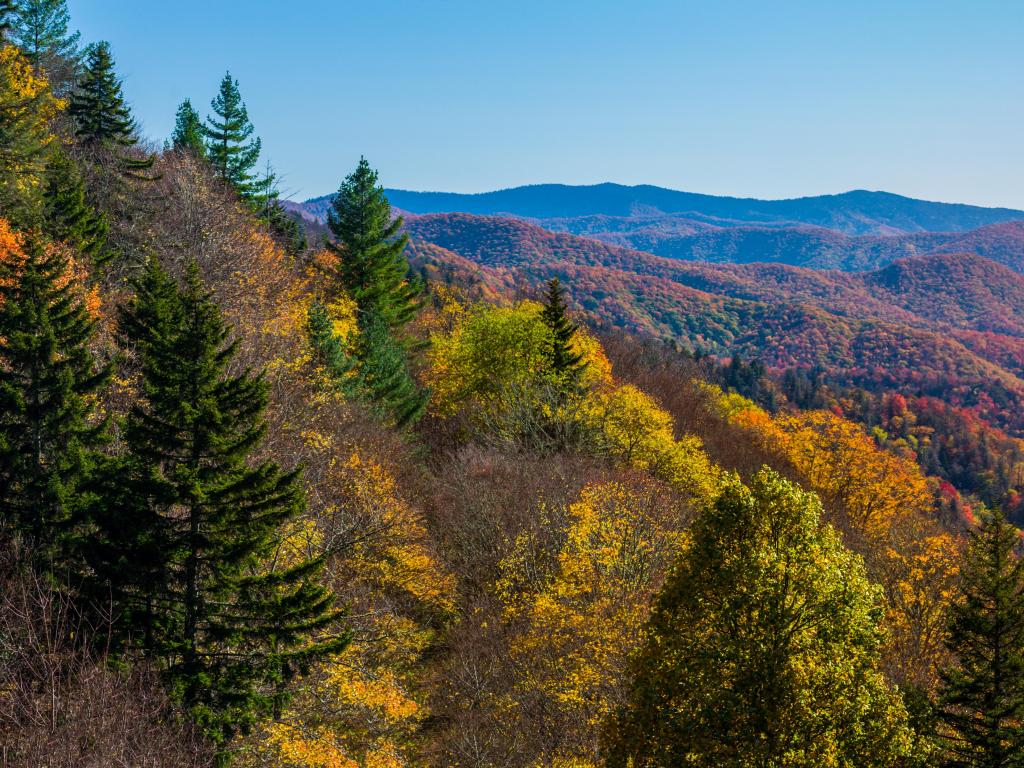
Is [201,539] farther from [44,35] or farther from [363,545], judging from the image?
[44,35]

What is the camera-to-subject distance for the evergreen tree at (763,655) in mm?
12672

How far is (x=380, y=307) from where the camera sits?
Answer: 51.3 m

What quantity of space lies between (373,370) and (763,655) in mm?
32432

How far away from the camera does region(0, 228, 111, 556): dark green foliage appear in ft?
56.1

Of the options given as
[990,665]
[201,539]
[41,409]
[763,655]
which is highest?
[41,409]

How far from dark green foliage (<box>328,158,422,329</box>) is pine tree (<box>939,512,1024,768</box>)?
4005 centimetres

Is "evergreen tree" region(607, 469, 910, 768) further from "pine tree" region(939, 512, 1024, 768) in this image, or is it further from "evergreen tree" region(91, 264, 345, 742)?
"evergreen tree" region(91, 264, 345, 742)

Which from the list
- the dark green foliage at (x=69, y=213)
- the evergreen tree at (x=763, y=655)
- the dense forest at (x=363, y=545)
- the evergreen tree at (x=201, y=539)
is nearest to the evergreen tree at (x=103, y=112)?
the dense forest at (x=363, y=545)

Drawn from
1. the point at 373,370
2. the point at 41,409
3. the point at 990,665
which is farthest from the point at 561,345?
the point at 41,409

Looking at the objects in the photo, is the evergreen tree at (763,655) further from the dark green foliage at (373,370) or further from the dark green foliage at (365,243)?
the dark green foliage at (365,243)

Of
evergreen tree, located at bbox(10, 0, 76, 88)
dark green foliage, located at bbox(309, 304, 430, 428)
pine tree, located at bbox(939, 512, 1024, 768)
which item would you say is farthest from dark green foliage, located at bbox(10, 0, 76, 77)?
pine tree, located at bbox(939, 512, 1024, 768)

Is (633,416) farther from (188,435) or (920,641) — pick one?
(188,435)

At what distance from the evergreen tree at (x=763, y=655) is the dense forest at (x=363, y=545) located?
6cm

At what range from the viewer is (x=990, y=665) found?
17391 millimetres
